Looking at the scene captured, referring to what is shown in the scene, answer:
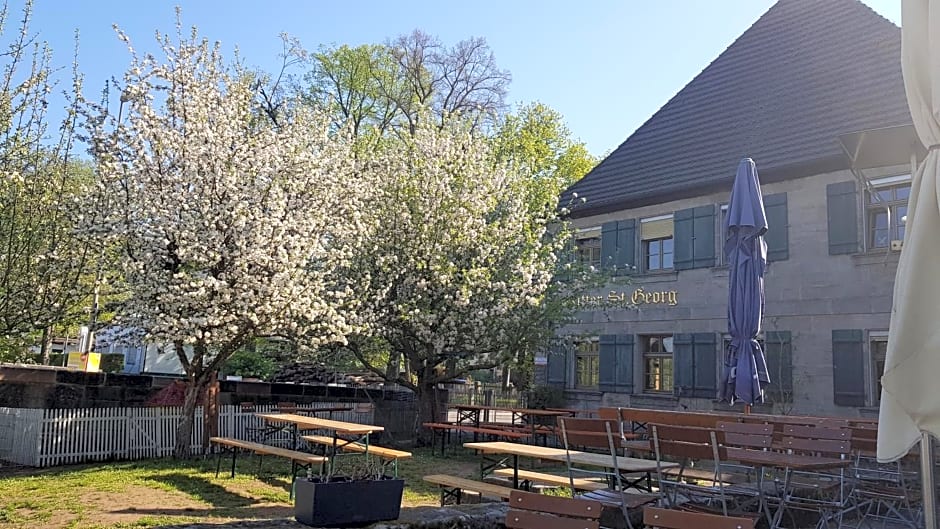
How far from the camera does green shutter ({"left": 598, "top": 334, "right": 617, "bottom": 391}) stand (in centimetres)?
1872

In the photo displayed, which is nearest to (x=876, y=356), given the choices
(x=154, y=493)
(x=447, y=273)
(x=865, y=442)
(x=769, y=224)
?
(x=769, y=224)

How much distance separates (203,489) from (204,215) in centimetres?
431

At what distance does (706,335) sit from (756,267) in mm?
6310

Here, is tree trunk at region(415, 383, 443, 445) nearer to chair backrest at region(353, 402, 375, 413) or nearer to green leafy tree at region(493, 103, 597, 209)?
chair backrest at region(353, 402, 375, 413)

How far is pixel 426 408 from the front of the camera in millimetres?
16406

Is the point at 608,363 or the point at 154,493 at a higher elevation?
the point at 608,363

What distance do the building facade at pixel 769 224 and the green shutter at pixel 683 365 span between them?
0.03 metres

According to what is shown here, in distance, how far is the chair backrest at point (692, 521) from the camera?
3.37 meters

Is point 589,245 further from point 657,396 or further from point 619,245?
point 657,396

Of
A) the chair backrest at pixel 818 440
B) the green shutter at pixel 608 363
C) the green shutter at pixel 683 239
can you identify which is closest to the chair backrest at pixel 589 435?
the chair backrest at pixel 818 440

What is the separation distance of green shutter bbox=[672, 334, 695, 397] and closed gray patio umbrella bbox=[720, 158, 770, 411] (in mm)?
5927

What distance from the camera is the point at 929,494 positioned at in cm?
335

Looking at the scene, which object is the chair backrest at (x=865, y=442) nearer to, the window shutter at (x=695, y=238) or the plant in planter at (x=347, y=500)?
the plant in planter at (x=347, y=500)

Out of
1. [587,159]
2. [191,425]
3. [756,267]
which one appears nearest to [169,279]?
[191,425]
